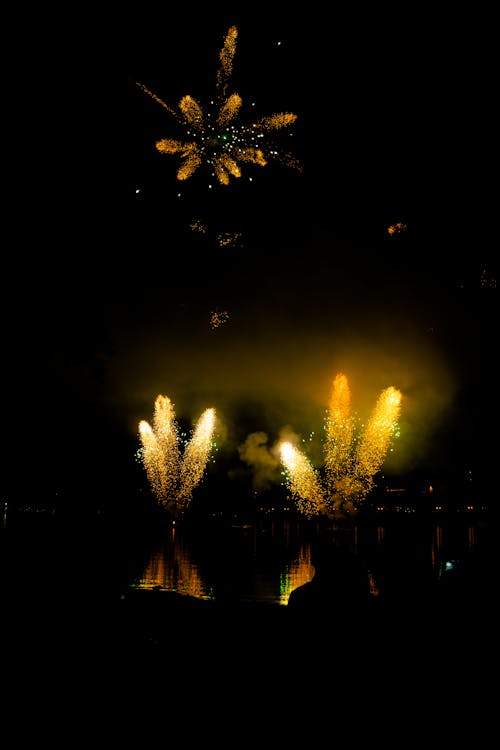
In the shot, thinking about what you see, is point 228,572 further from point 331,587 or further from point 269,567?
point 331,587

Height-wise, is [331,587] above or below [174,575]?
above

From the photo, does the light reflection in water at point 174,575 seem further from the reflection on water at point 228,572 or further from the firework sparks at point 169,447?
the firework sparks at point 169,447

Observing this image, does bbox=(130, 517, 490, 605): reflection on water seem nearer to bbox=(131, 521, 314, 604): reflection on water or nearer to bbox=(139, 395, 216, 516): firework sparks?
bbox=(131, 521, 314, 604): reflection on water

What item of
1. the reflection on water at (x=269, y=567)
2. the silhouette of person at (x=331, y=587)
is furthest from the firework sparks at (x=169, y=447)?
the silhouette of person at (x=331, y=587)

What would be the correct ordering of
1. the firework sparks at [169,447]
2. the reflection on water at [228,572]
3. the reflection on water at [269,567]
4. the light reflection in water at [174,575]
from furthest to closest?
the firework sparks at [169,447], the light reflection in water at [174,575], the reflection on water at [228,572], the reflection on water at [269,567]

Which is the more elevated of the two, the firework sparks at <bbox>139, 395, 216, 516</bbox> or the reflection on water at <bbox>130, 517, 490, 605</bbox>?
the firework sparks at <bbox>139, 395, 216, 516</bbox>

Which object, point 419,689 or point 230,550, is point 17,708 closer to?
point 419,689

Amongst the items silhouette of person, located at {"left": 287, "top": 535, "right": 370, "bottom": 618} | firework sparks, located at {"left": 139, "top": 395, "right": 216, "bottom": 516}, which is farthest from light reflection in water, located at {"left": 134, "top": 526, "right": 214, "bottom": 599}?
firework sparks, located at {"left": 139, "top": 395, "right": 216, "bottom": 516}

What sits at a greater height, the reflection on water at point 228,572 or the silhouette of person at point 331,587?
the silhouette of person at point 331,587

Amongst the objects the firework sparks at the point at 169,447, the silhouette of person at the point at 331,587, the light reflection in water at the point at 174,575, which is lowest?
the light reflection in water at the point at 174,575

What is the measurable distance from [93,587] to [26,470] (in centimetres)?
5345

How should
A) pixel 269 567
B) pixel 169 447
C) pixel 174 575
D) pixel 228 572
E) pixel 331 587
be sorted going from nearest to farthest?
pixel 331 587, pixel 174 575, pixel 228 572, pixel 269 567, pixel 169 447

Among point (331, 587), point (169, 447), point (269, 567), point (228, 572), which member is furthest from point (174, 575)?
point (169, 447)

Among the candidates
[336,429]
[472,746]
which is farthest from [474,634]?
[336,429]
